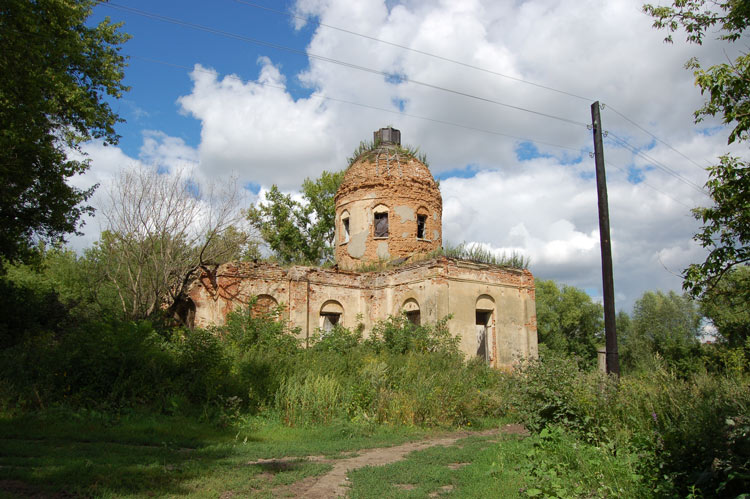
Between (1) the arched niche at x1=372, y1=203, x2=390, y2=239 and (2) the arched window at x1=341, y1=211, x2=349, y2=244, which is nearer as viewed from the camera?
(1) the arched niche at x1=372, y1=203, x2=390, y2=239

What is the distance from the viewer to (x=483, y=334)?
65.9ft

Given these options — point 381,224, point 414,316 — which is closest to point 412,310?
point 414,316

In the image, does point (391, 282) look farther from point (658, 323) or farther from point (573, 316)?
point (573, 316)

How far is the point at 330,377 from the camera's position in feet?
42.0

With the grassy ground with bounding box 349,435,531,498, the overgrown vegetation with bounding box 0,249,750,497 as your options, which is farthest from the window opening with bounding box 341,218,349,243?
the grassy ground with bounding box 349,435,531,498

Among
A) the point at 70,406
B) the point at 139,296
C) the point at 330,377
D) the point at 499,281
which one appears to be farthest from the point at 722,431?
the point at 139,296

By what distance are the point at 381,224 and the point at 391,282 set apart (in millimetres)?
3811

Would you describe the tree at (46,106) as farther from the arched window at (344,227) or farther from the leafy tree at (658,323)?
the leafy tree at (658,323)

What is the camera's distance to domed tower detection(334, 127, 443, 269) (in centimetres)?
2309

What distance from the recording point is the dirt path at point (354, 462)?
635 centimetres

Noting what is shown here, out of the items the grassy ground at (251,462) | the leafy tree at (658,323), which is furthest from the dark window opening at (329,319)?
the leafy tree at (658,323)

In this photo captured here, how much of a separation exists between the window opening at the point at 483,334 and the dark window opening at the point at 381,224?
235 inches

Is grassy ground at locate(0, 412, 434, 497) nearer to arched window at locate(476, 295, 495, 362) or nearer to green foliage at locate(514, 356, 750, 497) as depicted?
green foliage at locate(514, 356, 750, 497)

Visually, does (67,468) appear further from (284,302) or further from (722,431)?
(284,302)
